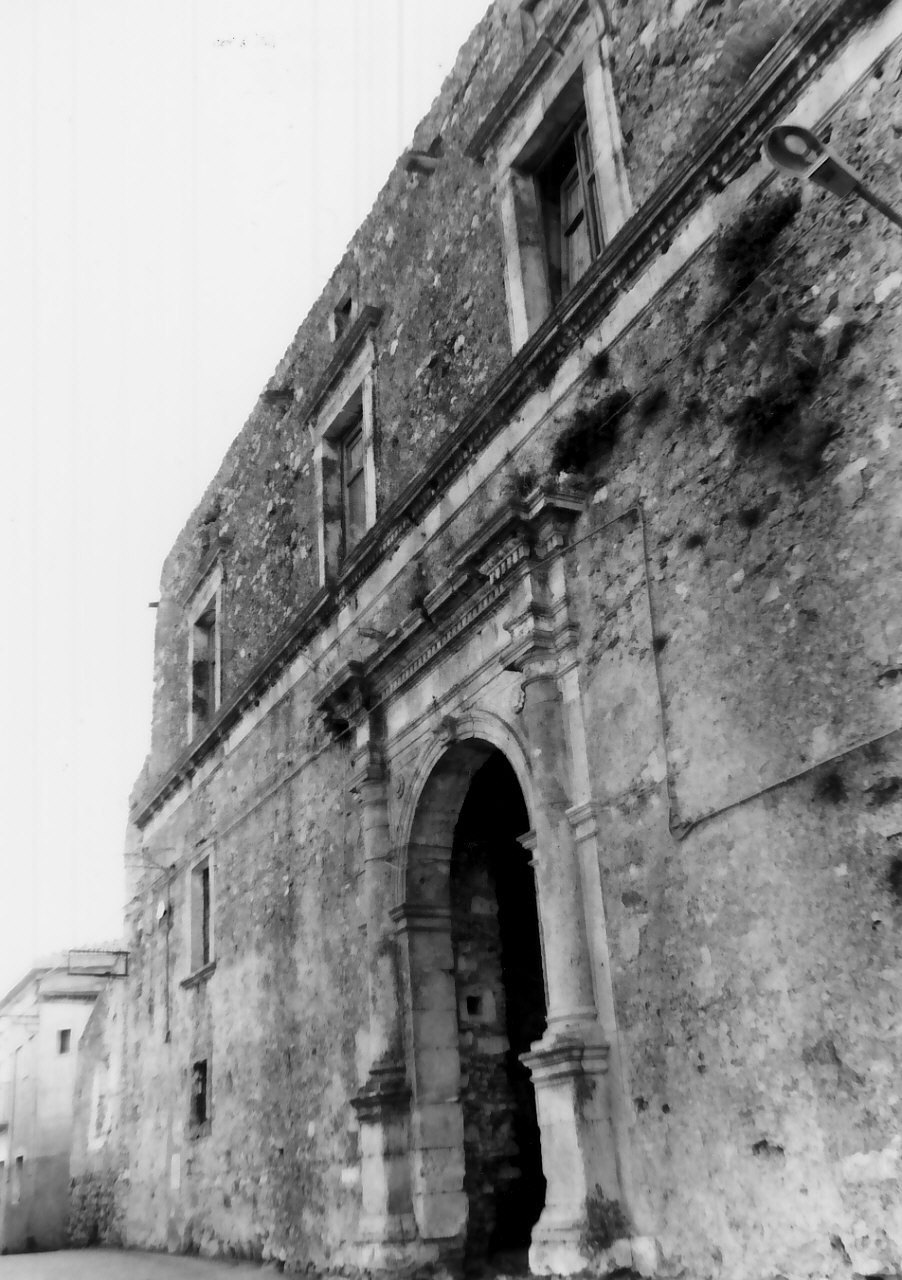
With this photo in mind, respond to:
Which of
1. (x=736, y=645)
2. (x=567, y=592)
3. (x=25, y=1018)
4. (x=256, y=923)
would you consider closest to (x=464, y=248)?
(x=567, y=592)

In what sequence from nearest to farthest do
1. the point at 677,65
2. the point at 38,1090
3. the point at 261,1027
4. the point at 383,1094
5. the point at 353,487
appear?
the point at 677,65
the point at 383,1094
the point at 261,1027
the point at 353,487
the point at 38,1090

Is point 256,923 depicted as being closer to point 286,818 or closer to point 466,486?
point 286,818

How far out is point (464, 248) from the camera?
902cm

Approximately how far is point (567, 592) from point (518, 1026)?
342 cm

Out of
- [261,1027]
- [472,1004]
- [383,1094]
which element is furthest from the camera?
[261,1027]

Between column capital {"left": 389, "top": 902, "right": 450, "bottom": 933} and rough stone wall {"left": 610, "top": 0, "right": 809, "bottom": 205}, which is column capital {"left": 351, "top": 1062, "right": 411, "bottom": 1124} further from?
rough stone wall {"left": 610, "top": 0, "right": 809, "bottom": 205}

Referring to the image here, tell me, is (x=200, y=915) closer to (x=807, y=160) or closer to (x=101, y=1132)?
(x=101, y=1132)

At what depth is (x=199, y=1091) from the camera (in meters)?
12.0

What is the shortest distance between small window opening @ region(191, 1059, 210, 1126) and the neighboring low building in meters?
8.98

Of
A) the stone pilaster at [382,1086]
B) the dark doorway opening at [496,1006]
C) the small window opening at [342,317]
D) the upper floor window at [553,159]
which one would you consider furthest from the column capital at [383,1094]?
the small window opening at [342,317]

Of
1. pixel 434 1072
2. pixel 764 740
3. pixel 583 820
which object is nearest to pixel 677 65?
pixel 764 740

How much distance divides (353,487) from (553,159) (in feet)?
12.2

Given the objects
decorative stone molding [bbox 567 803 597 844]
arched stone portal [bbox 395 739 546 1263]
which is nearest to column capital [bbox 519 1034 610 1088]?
decorative stone molding [bbox 567 803 597 844]

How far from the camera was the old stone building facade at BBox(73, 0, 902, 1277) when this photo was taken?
4973 millimetres
